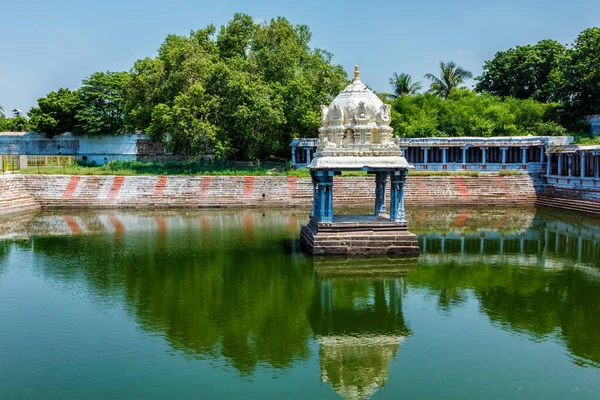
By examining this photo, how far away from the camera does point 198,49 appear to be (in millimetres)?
34656

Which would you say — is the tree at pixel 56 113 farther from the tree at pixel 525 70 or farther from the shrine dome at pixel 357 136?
the tree at pixel 525 70

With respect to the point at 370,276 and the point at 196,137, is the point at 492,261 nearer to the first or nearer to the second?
the point at 370,276

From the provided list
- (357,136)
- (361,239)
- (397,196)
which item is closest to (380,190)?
(397,196)

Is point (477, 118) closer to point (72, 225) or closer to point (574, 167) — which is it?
point (574, 167)

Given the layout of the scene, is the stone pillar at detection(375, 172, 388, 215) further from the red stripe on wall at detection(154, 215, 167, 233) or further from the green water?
the red stripe on wall at detection(154, 215, 167, 233)

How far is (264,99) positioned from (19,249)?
1771 centimetres

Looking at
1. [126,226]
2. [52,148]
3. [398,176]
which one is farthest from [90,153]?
[398,176]

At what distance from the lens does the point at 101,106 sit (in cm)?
4038

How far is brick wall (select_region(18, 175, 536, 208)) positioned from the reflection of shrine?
626 inches

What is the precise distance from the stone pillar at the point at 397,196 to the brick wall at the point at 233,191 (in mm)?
12020

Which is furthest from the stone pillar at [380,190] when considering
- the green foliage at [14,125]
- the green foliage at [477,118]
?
the green foliage at [14,125]

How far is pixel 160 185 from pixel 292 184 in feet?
21.6

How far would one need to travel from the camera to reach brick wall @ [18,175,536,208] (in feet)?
95.8

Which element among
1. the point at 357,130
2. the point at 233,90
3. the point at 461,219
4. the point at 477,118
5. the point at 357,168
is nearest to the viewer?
the point at 357,168
